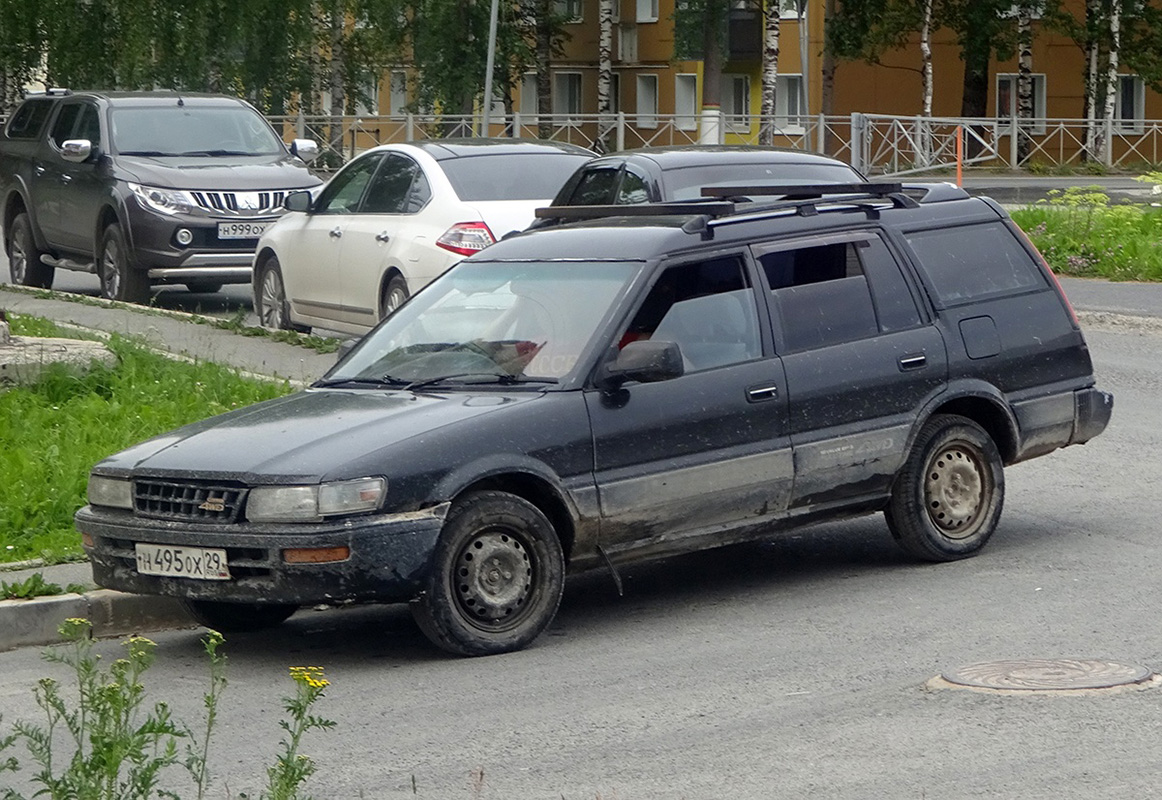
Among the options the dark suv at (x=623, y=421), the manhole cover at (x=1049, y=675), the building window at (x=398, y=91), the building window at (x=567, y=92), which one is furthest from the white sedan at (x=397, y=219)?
the building window at (x=567, y=92)

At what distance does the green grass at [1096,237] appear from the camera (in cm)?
2080

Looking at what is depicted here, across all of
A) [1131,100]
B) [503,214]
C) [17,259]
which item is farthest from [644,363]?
[1131,100]

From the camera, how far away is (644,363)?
787 centimetres

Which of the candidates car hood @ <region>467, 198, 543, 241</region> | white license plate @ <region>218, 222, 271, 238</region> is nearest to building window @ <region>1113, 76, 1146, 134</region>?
white license plate @ <region>218, 222, 271, 238</region>

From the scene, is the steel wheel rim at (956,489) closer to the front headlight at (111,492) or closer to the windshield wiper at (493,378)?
the windshield wiper at (493,378)

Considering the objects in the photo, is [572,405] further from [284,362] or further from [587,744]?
[284,362]

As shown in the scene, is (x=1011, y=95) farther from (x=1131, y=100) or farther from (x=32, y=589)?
(x=32, y=589)

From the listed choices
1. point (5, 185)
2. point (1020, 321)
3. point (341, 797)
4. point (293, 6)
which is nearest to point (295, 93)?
point (293, 6)

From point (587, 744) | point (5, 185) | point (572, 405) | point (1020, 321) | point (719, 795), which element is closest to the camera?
point (719, 795)

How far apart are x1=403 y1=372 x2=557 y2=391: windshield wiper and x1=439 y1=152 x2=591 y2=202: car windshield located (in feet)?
21.6

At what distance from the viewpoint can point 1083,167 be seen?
48.4 meters

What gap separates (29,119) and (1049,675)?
17314 mm

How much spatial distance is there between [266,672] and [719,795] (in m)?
2.48

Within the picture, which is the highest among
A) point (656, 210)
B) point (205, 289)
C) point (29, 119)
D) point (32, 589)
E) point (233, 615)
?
point (29, 119)
